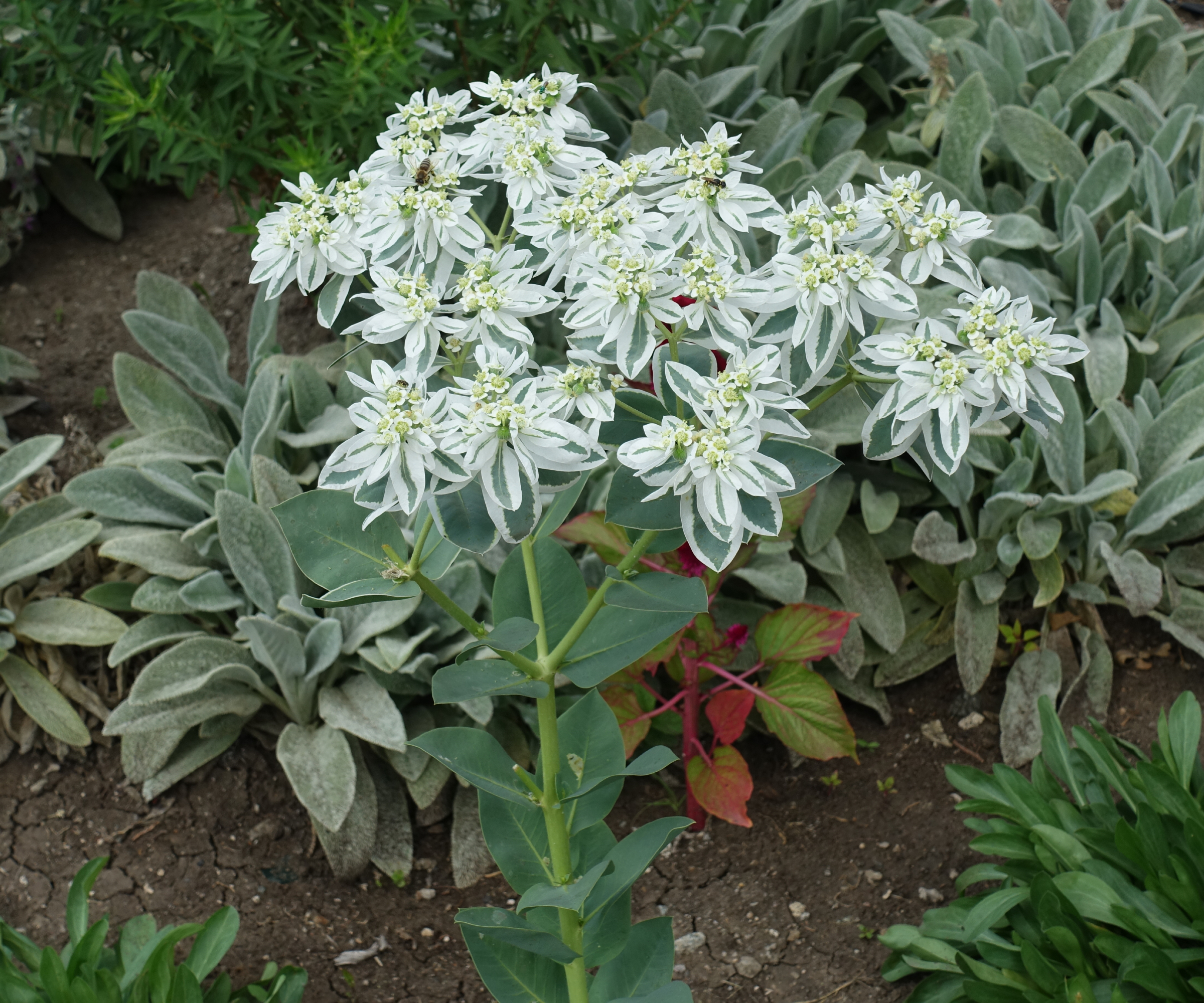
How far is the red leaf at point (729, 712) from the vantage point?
210 cm

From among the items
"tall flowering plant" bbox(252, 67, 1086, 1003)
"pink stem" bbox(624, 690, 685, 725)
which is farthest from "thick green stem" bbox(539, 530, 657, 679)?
"pink stem" bbox(624, 690, 685, 725)

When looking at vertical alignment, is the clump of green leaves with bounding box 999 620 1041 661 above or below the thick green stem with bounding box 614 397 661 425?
below

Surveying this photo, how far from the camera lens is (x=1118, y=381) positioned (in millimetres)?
2602

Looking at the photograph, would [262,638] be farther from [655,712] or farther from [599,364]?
[599,364]

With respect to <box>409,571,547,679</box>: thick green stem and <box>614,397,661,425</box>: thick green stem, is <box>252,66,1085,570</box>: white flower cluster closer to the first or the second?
<box>614,397,661,425</box>: thick green stem

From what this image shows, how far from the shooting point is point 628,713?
7.14 feet

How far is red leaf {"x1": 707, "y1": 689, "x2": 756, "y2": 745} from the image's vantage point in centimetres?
210

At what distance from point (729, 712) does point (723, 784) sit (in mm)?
132

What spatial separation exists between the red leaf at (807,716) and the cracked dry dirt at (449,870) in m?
0.31

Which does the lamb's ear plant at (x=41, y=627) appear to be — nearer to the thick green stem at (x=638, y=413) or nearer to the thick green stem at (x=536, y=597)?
the thick green stem at (x=536, y=597)

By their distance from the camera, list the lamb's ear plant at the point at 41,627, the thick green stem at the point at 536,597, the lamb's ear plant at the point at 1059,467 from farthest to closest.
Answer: the lamb's ear plant at the point at 1059,467, the lamb's ear plant at the point at 41,627, the thick green stem at the point at 536,597

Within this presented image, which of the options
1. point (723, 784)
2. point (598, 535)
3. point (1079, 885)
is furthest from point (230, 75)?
point (1079, 885)

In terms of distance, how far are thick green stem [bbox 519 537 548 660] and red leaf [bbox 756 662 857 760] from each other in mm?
814

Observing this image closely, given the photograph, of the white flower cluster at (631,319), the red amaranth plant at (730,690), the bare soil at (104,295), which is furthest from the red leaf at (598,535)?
the bare soil at (104,295)
